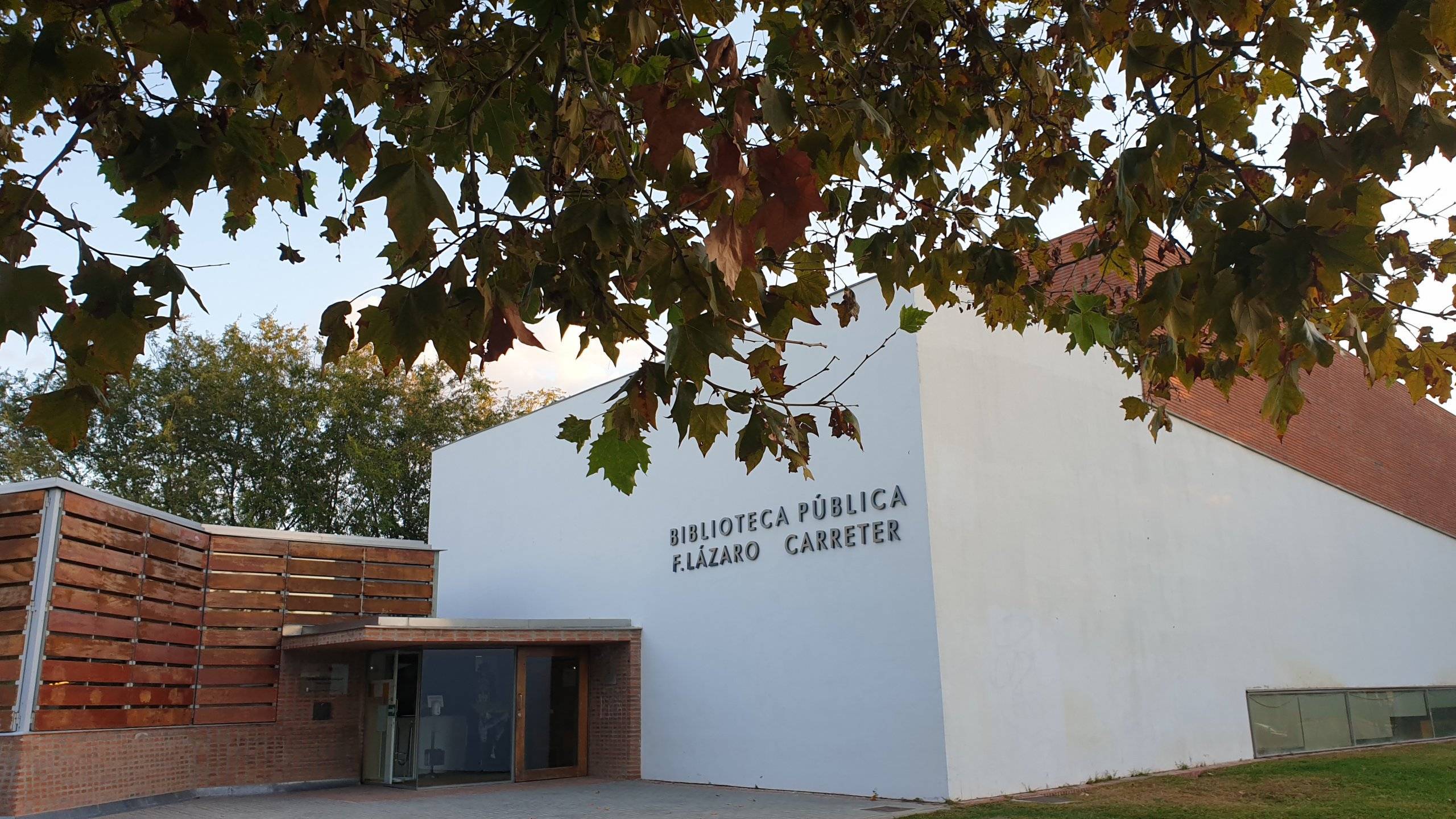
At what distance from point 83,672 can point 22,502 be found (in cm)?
191

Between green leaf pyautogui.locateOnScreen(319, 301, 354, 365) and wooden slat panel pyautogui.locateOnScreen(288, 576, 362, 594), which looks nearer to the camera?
green leaf pyautogui.locateOnScreen(319, 301, 354, 365)

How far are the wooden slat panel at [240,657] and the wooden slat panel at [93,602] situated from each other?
5.22 ft

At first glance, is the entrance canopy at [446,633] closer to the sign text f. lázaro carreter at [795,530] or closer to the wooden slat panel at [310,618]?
the wooden slat panel at [310,618]

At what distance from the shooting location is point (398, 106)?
3.98m

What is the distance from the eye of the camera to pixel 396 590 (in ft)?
52.0

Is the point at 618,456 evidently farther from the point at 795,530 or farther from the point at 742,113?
the point at 795,530

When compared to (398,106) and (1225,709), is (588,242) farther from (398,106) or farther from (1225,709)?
(1225,709)

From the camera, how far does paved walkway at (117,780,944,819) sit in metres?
11.1

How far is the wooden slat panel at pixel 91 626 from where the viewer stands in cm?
1098

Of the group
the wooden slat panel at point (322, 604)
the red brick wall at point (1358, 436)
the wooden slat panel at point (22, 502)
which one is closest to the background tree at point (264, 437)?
the wooden slat panel at point (322, 604)

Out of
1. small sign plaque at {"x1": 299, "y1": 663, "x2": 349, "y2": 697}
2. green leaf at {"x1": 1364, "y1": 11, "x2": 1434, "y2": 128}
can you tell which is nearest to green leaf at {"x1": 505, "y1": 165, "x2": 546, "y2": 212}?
green leaf at {"x1": 1364, "y1": 11, "x2": 1434, "y2": 128}

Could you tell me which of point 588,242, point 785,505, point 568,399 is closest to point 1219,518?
point 785,505

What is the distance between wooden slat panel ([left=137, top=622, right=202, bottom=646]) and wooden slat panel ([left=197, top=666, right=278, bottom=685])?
43cm

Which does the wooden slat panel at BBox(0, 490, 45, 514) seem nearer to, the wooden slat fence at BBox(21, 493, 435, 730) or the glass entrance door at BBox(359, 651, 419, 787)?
the wooden slat fence at BBox(21, 493, 435, 730)
